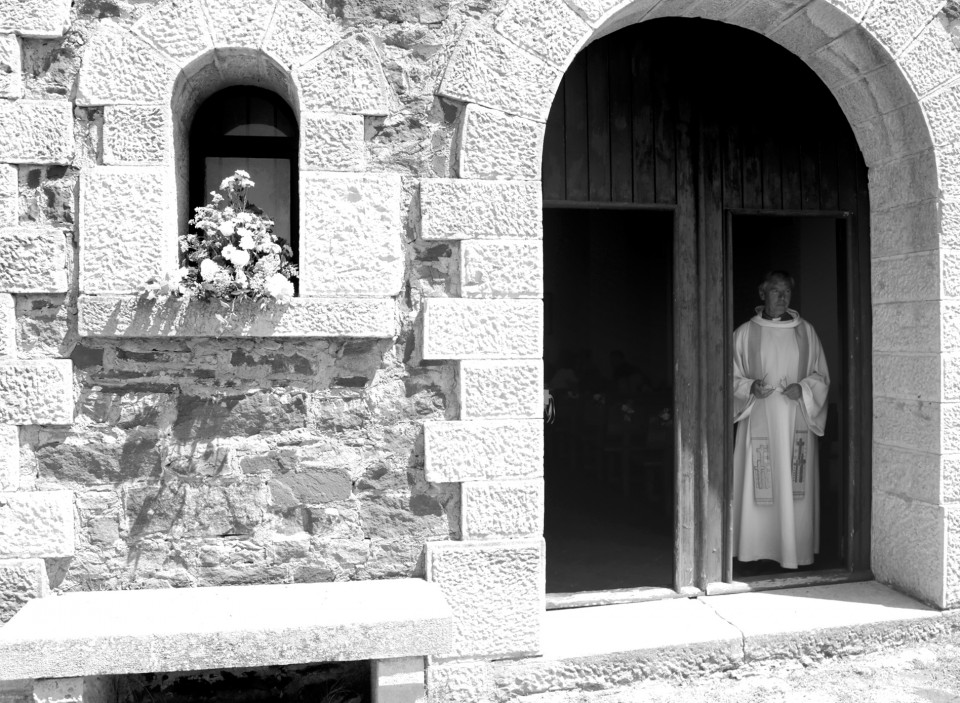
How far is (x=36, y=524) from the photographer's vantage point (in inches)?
134

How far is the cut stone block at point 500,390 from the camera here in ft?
11.8

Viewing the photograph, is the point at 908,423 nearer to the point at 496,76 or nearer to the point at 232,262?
the point at 496,76

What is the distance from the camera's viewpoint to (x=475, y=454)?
3.60 m

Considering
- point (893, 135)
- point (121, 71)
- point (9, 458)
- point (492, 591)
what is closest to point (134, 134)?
point (121, 71)

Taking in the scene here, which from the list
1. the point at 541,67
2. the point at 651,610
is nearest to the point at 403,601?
the point at 651,610

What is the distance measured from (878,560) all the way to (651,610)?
1300mm

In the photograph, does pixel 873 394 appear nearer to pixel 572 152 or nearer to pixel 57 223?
pixel 572 152

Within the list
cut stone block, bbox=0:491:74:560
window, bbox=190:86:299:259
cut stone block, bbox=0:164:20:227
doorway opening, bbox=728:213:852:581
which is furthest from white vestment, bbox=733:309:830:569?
cut stone block, bbox=0:164:20:227

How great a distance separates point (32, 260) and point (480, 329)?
5.98ft

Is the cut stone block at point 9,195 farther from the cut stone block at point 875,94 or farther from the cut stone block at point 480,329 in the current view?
the cut stone block at point 875,94

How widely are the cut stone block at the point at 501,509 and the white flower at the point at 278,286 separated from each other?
1.10 meters

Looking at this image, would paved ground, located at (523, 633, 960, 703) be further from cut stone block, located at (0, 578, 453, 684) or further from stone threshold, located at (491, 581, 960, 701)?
cut stone block, located at (0, 578, 453, 684)

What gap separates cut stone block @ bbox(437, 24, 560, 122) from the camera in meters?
3.57

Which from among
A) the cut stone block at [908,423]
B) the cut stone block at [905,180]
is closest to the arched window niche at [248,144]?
the cut stone block at [905,180]
